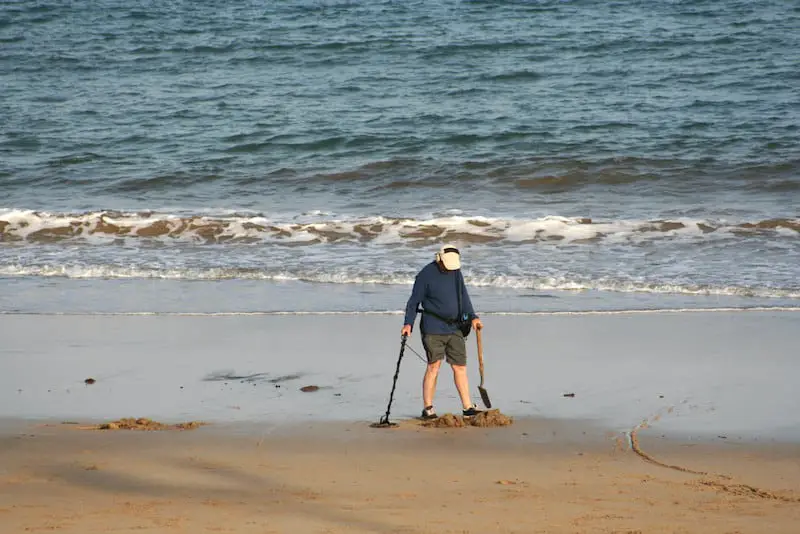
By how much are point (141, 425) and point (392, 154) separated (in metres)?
15.0

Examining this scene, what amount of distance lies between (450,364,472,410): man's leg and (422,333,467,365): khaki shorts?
51mm

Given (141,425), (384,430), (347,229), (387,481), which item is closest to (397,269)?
(347,229)

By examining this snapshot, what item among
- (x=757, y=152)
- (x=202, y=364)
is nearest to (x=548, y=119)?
(x=757, y=152)

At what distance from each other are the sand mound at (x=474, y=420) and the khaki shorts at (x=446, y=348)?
54cm

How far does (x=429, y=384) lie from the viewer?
997 cm

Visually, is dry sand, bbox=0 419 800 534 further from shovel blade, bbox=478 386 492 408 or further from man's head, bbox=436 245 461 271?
man's head, bbox=436 245 461 271

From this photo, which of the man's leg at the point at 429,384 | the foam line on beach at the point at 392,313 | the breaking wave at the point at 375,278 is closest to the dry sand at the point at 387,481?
the man's leg at the point at 429,384

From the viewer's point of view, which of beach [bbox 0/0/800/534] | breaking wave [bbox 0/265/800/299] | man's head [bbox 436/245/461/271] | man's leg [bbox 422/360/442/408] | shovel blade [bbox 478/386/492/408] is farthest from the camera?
breaking wave [bbox 0/265/800/299]

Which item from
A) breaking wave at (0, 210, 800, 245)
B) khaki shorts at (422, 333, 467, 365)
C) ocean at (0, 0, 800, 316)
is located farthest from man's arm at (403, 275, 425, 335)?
breaking wave at (0, 210, 800, 245)

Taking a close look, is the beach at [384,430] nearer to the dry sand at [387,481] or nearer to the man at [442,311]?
the dry sand at [387,481]

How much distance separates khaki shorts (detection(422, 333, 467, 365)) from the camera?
33.2 feet

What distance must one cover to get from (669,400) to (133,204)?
1344cm

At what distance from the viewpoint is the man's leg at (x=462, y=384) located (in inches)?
391

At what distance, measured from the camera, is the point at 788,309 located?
43.5 feet
